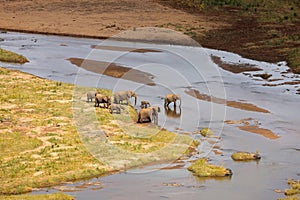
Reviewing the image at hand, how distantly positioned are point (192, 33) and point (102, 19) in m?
10.5

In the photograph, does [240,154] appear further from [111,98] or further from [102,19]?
[102,19]

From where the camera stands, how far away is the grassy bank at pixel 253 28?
177 ft

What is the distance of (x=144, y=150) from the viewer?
26859mm

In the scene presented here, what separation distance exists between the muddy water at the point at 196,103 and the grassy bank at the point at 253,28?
90.1 inches

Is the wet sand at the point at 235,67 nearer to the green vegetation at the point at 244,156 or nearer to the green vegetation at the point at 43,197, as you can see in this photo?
the green vegetation at the point at 244,156

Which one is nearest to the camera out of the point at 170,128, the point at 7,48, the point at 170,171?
the point at 170,171

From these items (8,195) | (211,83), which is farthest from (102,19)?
(8,195)

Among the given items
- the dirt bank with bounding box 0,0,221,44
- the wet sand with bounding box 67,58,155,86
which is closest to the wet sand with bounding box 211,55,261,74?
the wet sand with bounding box 67,58,155,86

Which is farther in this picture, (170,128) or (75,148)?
(170,128)

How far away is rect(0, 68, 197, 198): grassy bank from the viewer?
24.0 metres

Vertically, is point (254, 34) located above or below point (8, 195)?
above

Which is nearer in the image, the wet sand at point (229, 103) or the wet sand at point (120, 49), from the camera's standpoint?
the wet sand at point (229, 103)

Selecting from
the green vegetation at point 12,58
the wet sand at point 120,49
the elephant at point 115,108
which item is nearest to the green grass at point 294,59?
the wet sand at point 120,49

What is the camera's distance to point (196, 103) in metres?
37.2
